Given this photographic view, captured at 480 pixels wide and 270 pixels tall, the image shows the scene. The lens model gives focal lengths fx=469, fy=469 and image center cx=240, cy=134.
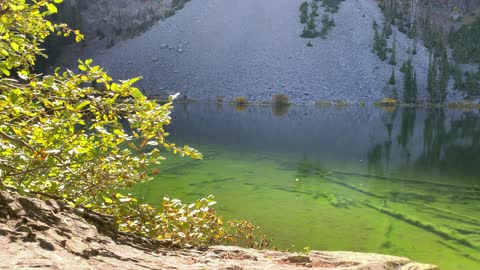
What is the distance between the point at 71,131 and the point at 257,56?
9066 centimetres

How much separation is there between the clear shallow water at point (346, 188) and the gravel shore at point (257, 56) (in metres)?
52.3

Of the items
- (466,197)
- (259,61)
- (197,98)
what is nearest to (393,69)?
(259,61)

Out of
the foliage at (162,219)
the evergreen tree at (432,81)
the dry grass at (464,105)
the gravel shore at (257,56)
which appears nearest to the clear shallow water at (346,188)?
the foliage at (162,219)

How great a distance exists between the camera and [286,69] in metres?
91.2

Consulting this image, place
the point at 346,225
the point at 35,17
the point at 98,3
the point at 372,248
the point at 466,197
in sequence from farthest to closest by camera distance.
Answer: the point at 98,3
the point at 466,197
the point at 346,225
the point at 372,248
the point at 35,17

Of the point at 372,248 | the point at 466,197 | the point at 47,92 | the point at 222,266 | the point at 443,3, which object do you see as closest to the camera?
the point at 47,92

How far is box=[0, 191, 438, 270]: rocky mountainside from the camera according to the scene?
3887 mm

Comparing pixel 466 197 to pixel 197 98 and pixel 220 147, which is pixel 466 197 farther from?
pixel 197 98

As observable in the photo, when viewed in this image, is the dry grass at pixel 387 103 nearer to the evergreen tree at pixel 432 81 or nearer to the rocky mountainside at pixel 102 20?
the evergreen tree at pixel 432 81

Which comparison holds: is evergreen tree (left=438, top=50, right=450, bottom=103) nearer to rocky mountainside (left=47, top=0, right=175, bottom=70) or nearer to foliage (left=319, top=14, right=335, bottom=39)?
foliage (left=319, top=14, right=335, bottom=39)

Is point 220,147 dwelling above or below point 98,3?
below

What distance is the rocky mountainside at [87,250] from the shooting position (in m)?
3.89

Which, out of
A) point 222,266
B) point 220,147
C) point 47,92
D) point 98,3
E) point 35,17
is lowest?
point 220,147

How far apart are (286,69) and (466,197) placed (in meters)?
76.1
